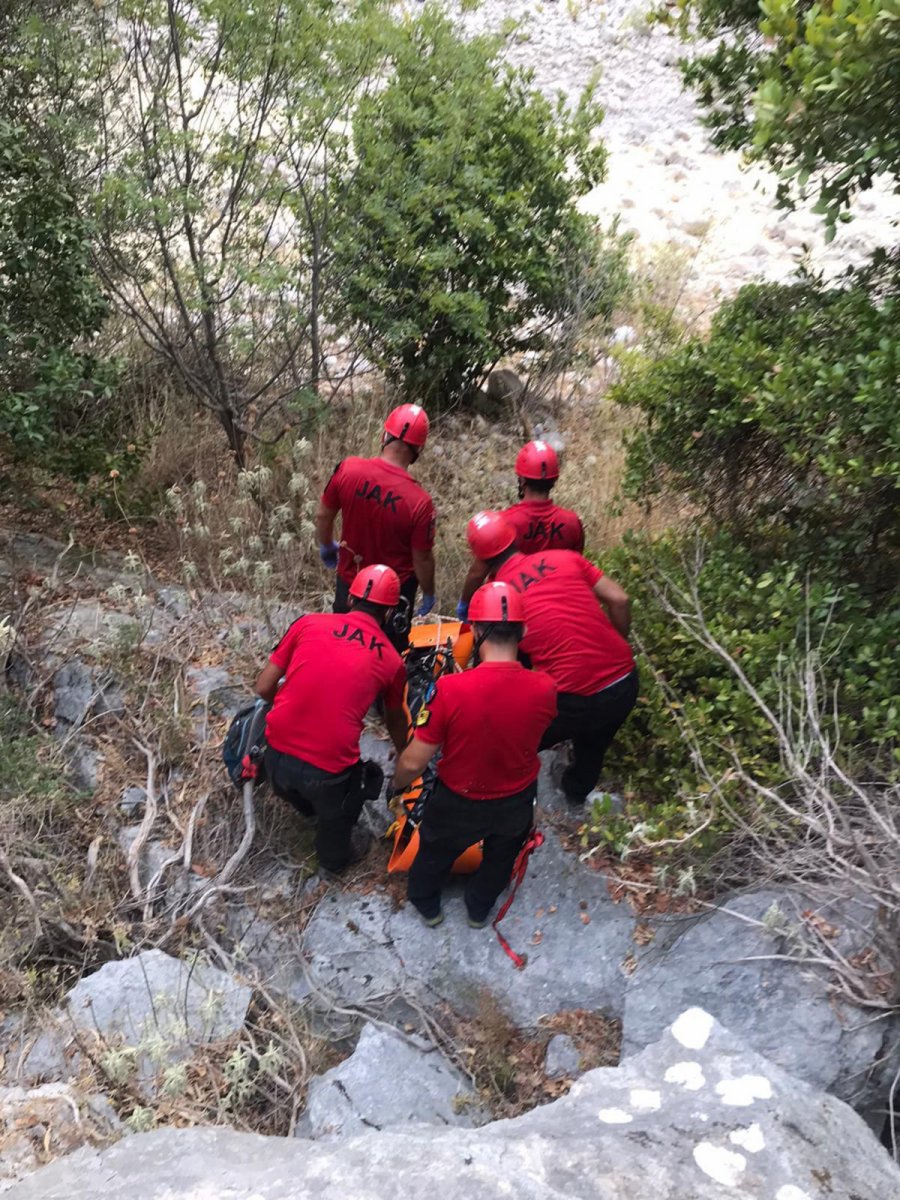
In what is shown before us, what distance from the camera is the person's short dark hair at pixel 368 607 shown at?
3779mm

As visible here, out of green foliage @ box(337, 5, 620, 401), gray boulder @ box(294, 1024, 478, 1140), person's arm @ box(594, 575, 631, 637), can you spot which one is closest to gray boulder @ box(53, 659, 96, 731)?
gray boulder @ box(294, 1024, 478, 1140)

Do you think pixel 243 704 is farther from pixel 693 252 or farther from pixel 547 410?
pixel 693 252

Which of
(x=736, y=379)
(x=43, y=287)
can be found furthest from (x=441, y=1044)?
(x=43, y=287)

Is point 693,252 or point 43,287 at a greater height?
point 693,252

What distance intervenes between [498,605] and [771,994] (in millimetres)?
1768

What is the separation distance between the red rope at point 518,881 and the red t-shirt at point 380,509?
1620 mm

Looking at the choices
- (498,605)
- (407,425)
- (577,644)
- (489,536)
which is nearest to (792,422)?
(577,644)

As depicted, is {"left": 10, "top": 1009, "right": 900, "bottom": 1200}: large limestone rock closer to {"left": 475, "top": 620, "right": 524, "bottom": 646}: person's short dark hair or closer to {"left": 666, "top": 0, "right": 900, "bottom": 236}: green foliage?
{"left": 475, "top": 620, "right": 524, "bottom": 646}: person's short dark hair

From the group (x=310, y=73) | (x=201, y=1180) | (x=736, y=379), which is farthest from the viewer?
(x=310, y=73)

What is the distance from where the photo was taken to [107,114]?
18.9 feet

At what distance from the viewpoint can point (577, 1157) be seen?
202cm

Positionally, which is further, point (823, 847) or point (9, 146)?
point (9, 146)

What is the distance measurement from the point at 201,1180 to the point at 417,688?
9.31 feet

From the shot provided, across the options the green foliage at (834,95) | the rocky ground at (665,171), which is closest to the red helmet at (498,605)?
the green foliage at (834,95)
